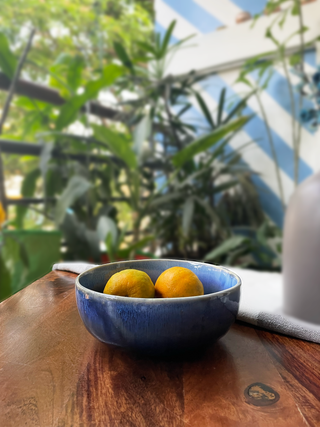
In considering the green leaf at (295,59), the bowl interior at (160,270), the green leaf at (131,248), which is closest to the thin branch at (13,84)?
the green leaf at (131,248)

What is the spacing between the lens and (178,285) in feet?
0.92

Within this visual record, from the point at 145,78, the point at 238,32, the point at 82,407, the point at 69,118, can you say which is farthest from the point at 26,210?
the point at 238,32

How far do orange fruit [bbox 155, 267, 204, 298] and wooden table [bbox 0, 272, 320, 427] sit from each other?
0.18 feet

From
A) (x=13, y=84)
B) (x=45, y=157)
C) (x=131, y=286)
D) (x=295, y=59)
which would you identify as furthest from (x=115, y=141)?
(x=131, y=286)

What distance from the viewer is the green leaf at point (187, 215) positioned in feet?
4.24

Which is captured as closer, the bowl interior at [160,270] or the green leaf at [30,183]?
the bowl interior at [160,270]

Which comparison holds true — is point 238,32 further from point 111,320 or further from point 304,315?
point 111,320

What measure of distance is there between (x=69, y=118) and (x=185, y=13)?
3.83ft

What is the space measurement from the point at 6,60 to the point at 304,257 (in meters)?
1.14

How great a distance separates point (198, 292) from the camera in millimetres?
285

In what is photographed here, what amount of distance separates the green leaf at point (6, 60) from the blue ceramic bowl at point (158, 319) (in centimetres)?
110

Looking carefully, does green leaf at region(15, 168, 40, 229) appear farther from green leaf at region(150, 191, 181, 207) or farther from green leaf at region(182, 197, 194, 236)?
green leaf at region(182, 197, 194, 236)

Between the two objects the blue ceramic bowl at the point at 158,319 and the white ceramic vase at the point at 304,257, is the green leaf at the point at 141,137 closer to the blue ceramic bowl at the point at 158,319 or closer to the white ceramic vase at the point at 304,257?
the white ceramic vase at the point at 304,257

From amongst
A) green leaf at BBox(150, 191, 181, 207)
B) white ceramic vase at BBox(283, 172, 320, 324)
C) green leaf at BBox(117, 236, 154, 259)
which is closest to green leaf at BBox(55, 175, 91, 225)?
green leaf at BBox(117, 236, 154, 259)
